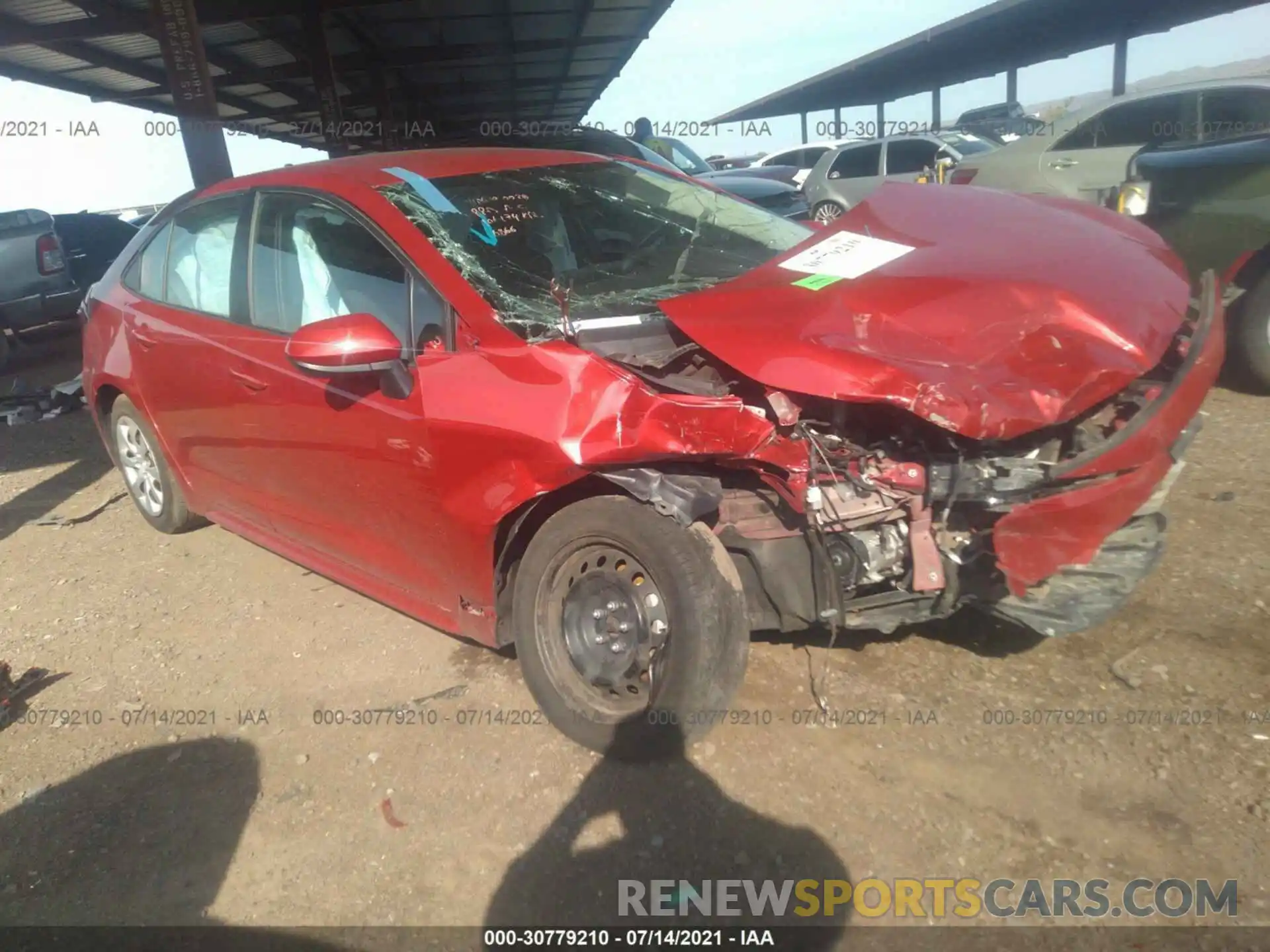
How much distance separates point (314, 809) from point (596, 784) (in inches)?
33.3

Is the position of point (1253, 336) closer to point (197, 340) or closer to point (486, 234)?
point (486, 234)

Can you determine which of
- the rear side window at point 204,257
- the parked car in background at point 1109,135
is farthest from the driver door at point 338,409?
the parked car in background at point 1109,135

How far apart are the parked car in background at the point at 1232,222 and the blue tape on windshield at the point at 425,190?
12.4 feet

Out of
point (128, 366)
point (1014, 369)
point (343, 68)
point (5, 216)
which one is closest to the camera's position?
point (1014, 369)

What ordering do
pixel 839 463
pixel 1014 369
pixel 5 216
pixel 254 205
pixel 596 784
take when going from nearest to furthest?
pixel 1014 369
pixel 839 463
pixel 596 784
pixel 254 205
pixel 5 216

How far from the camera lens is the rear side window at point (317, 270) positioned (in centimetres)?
293

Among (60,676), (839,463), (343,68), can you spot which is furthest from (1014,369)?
(343,68)

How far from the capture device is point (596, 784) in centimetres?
259

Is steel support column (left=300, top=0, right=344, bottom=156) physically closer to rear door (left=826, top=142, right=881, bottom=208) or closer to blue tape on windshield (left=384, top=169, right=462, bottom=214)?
rear door (left=826, top=142, right=881, bottom=208)

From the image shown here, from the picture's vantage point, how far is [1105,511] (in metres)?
2.27

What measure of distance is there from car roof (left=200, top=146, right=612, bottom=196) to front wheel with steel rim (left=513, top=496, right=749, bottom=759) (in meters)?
1.50

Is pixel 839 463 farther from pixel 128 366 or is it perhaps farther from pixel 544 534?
A: pixel 128 366

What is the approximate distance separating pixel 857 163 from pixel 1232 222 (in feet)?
30.4

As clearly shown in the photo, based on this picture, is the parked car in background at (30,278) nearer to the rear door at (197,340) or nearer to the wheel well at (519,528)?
the rear door at (197,340)
